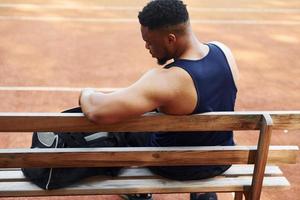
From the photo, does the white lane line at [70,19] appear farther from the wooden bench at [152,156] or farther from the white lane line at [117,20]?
the wooden bench at [152,156]

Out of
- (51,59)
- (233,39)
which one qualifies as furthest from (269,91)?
(51,59)

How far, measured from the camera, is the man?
96.3 inches

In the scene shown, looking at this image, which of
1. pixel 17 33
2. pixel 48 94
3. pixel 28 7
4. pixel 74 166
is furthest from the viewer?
pixel 28 7

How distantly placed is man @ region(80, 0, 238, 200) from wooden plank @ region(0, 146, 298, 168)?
16 cm

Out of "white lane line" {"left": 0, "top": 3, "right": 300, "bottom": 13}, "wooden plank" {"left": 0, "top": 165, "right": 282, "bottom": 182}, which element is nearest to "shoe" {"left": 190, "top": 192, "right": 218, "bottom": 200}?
"wooden plank" {"left": 0, "top": 165, "right": 282, "bottom": 182}

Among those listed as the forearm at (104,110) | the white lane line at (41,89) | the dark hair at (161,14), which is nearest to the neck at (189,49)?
the dark hair at (161,14)

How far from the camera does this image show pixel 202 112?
257 centimetres

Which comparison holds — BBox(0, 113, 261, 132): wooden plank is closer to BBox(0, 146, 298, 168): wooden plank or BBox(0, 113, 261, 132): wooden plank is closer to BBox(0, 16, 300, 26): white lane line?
BBox(0, 146, 298, 168): wooden plank

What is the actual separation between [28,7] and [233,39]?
159 inches

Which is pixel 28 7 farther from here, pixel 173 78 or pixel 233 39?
pixel 173 78

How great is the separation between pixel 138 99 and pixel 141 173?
0.67 meters

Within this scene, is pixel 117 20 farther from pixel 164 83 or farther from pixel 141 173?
pixel 164 83

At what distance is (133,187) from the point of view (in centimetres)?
278

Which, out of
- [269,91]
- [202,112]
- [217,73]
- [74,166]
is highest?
[217,73]
